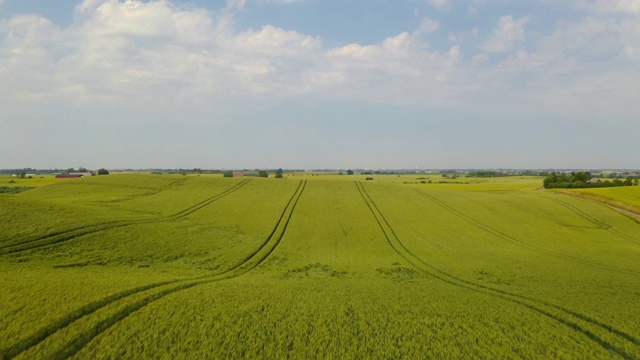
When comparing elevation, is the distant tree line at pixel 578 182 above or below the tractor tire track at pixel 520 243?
above

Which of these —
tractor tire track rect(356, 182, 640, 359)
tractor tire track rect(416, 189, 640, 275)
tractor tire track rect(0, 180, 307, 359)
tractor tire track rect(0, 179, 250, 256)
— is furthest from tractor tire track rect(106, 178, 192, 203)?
tractor tire track rect(416, 189, 640, 275)

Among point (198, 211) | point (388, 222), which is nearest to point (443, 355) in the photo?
point (388, 222)

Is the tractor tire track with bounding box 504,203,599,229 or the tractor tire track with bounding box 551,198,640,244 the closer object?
the tractor tire track with bounding box 551,198,640,244

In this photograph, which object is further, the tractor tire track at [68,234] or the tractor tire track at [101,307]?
the tractor tire track at [68,234]

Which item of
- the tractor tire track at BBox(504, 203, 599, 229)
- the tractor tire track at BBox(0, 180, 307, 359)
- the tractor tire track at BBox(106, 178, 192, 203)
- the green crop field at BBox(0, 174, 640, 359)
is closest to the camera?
the tractor tire track at BBox(0, 180, 307, 359)

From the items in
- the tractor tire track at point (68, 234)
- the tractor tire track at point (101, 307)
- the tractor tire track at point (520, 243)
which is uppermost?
the tractor tire track at point (68, 234)

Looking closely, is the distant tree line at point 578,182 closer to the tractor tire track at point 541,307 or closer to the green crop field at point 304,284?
the green crop field at point 304,284

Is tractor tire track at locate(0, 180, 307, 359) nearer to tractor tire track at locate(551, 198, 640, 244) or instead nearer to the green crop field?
the green crop field

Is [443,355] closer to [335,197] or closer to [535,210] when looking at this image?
[335,197]

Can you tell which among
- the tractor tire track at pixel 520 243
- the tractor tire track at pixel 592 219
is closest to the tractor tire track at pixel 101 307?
the tractor tire track at pixel 520 243
